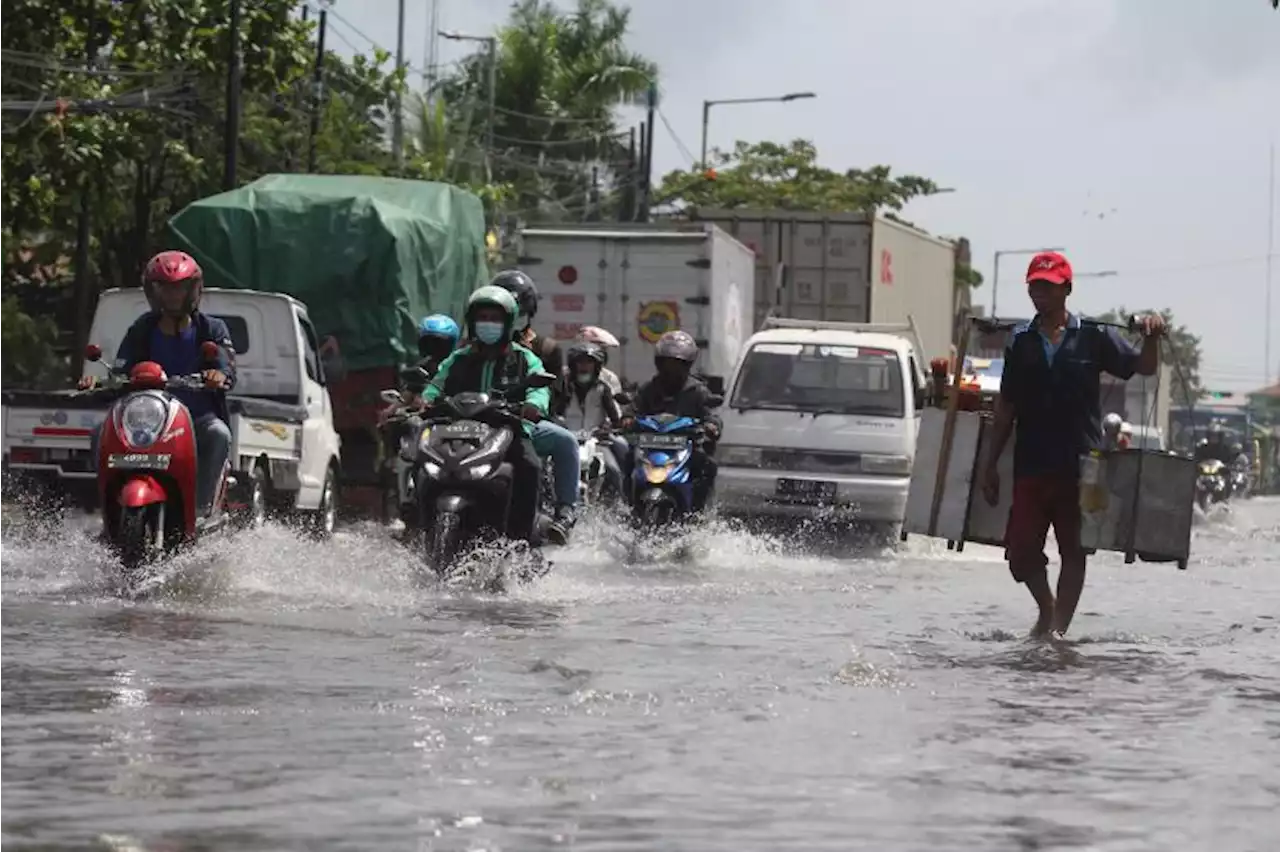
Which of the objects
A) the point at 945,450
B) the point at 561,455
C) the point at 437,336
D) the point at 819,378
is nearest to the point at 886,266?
the point at 819,378

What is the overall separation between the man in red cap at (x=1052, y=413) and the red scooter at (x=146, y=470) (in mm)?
3638

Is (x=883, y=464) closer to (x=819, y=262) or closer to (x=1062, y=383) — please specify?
(x=1062, y=383)

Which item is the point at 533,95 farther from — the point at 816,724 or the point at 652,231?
the point at 816,724

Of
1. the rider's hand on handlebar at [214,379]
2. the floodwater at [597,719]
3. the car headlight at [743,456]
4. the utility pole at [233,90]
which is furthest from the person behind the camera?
the utility pole at [233,90]

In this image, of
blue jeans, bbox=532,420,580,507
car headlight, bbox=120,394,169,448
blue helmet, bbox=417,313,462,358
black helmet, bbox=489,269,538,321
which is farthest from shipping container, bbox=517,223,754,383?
car headlight, bbox=120,394,169,448

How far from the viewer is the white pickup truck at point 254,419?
1638cm

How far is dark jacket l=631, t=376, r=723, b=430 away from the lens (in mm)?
17234

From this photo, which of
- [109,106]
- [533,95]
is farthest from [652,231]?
[533,95]

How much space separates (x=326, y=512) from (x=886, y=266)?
1679cm

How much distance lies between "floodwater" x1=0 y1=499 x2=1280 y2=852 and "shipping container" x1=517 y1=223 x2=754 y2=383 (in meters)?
13.6

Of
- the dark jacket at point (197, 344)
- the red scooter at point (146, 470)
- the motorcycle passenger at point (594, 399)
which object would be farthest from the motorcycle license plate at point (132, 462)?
the motorcycle passenger at point (594, 399)

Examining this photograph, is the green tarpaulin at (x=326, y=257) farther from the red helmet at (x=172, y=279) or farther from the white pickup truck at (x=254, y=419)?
the red helmet at (x=172, y=279)

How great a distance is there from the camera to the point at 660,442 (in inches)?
664

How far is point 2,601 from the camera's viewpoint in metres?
11.3
